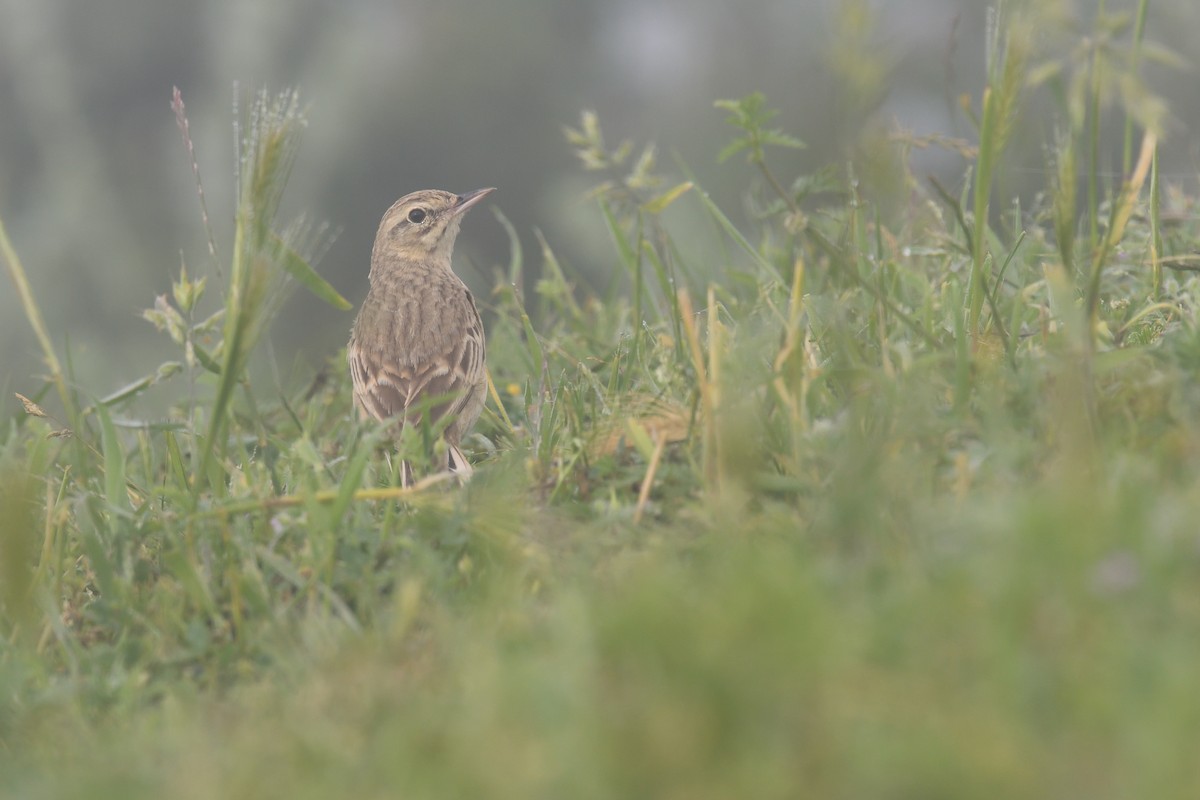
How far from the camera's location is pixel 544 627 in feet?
9.46

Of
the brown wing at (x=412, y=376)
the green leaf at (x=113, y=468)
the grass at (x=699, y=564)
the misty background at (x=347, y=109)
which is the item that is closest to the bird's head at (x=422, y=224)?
the brown wing at (x=412, y=376)

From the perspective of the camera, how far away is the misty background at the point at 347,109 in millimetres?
23500

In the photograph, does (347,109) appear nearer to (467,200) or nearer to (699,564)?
(467,200)

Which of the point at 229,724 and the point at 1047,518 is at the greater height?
the point at 1047,518

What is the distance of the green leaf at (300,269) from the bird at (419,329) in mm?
641

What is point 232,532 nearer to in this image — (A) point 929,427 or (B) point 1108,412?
(A) point 929,427

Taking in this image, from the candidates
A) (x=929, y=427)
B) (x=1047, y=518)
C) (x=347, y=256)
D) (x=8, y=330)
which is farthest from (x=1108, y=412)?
(x=347, y=256)

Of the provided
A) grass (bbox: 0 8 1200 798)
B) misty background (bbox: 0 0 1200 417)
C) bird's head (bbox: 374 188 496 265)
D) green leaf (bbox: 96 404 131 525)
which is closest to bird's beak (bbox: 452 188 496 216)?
bird's head (bbox: 374 188 496 265)

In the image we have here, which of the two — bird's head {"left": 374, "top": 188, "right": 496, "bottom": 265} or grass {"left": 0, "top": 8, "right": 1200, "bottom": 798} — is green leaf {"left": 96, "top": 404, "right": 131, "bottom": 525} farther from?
bird's head {"left": 374, "top": 188, "right": 496, "bottom": 265}

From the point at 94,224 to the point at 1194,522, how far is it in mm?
23703

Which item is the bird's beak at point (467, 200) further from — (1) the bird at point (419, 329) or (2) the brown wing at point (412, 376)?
(2) the brown wing at point (412, 376)

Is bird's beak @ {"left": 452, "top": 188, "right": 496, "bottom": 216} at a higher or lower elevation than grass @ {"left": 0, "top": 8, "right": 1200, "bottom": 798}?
higher

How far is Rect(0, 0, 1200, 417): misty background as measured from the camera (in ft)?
77.1

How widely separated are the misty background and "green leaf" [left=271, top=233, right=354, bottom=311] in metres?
10.8
